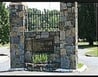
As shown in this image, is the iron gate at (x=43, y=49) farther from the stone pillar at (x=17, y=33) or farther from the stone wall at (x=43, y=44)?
the stone pillar at (x=17, y=33)

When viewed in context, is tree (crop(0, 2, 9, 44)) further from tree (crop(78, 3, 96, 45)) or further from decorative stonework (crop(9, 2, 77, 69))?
decorative stonework (crop(9, 2, 77, 69))

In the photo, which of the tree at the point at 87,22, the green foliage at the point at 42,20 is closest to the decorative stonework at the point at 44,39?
the green foliage at the point at 42,20

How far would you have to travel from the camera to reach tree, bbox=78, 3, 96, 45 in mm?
28062

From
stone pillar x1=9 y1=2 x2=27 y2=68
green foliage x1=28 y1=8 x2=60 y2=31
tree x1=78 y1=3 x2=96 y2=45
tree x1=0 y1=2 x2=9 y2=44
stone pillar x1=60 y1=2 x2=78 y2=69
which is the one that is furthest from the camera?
tree x1=78 y1=3 x2=96 y2=45

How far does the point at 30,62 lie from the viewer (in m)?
10.6

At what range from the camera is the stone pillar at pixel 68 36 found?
10.1 metres

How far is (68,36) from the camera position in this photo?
10.2 metres

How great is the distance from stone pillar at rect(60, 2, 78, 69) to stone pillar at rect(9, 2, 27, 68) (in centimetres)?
140

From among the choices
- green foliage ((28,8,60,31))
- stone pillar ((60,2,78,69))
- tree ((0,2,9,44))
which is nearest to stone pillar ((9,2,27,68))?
green foliage ((28,8,60,31))

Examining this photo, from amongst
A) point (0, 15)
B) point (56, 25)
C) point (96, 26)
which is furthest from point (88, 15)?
point (56, 25)

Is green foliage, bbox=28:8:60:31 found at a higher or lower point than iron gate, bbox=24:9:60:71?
higher

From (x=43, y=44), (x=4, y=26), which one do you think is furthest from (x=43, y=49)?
(x=4, y=26)

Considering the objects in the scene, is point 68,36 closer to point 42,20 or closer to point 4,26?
point 42,20

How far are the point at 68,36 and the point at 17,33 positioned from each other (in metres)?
1.80
